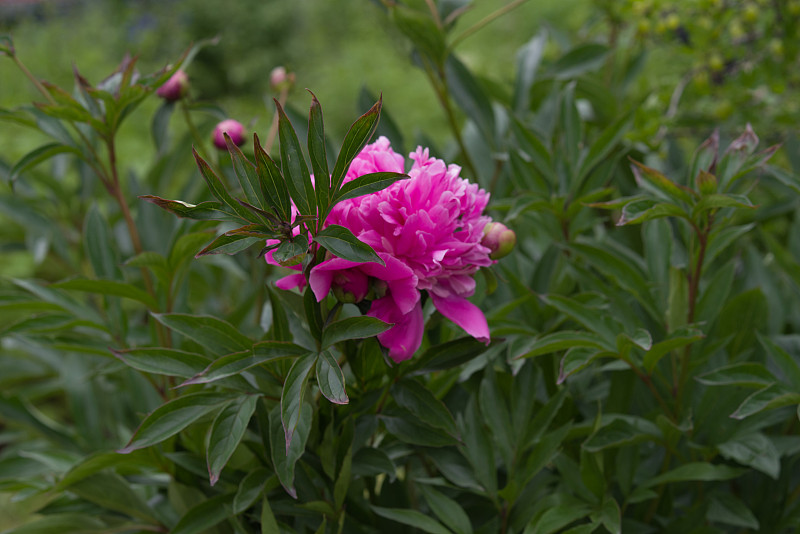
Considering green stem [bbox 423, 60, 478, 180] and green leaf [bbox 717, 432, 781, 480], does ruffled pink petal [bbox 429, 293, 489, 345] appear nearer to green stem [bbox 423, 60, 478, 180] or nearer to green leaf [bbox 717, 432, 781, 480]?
green leaf [bbox 717, 432, 781, 480]

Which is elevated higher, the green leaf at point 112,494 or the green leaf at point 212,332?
the green leaf at point 212,332

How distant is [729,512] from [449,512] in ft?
0.88

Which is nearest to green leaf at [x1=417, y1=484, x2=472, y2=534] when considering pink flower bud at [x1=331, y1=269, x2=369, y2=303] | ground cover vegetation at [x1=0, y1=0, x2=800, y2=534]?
ground cover vegetation at [x1=0, y1=0, x2=800, y2=534]

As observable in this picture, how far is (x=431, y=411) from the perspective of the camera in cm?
55

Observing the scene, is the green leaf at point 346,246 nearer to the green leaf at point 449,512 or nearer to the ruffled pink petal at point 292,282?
the ruffled pink petal at point 292,282

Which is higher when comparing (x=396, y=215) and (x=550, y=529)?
(x=396, y=215)

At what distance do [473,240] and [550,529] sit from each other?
0.25m

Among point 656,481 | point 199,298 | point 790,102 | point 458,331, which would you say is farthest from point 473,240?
point 790,102

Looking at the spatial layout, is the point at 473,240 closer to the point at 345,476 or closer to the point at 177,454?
the point at 345,476

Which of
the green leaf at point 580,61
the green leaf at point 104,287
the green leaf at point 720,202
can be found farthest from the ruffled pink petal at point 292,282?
the green leaf at point 580,61

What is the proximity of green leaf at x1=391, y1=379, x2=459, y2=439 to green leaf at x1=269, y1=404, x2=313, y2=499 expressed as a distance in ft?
0.28

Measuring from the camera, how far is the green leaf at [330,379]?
1.48 ft

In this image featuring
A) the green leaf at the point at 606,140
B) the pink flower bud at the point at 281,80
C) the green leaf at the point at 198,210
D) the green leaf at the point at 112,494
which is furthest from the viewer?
the pink flower bud at the point at 281,80

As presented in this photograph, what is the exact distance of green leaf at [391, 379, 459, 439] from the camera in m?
0.55
